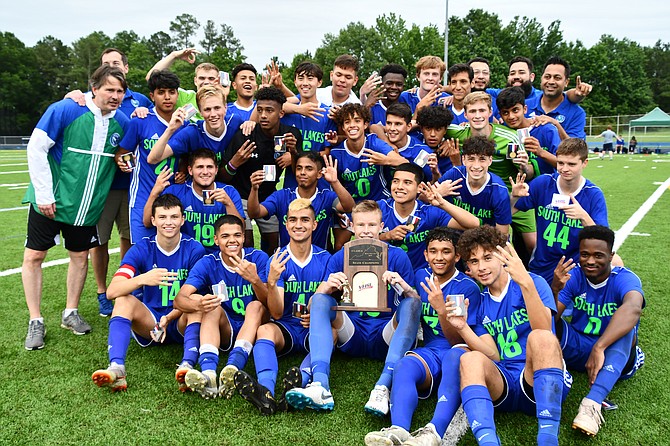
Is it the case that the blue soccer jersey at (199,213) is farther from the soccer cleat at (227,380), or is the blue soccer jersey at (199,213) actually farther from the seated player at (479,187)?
the seated player at (479,187)

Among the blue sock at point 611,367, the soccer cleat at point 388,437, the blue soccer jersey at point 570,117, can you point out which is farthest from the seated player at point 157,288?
the blue soccer jersey at point 570,117

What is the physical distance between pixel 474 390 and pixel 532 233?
3.28 metres

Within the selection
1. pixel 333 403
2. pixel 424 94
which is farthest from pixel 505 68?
pixel 333 403

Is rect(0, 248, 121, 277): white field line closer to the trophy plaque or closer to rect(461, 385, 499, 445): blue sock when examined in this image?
the trophy plaque

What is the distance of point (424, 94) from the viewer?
6.54 m

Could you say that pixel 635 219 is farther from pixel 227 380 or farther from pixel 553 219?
pixel 227 380

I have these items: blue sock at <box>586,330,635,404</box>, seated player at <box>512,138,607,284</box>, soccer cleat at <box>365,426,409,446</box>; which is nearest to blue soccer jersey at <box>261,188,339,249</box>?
seated player at <box>512,138,607,284</box>

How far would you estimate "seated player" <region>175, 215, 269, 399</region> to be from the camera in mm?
3734

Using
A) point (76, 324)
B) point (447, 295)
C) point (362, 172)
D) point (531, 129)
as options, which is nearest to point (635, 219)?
point (531, 129)

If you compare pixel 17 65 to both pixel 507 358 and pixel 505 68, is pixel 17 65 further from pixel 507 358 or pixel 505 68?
pixel 507 358

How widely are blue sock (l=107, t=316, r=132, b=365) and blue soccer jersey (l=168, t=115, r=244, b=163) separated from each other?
1880mm

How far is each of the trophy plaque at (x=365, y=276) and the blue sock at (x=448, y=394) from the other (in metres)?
0.70

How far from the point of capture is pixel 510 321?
11.6 feet

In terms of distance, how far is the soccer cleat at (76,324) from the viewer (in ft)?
16.7
